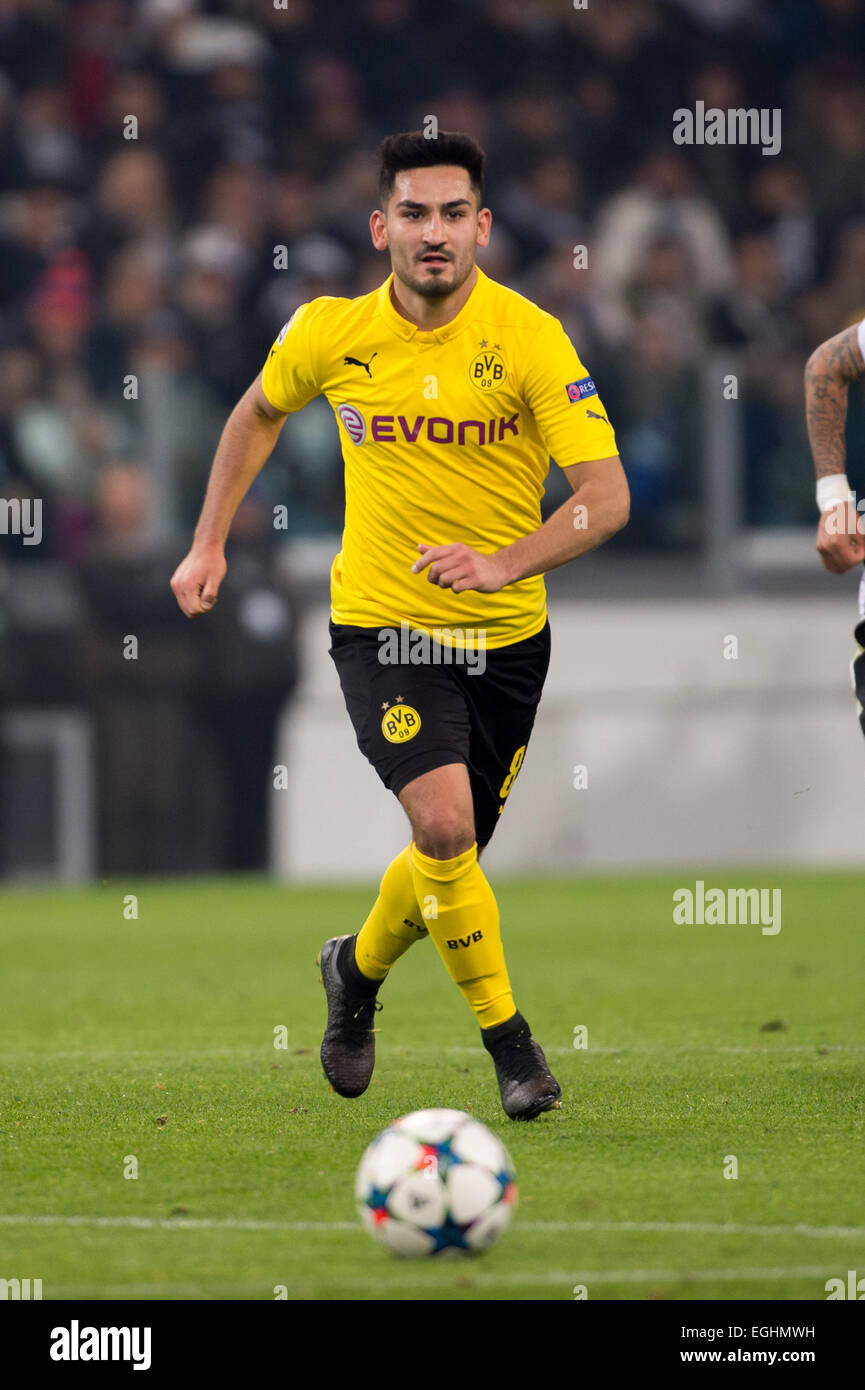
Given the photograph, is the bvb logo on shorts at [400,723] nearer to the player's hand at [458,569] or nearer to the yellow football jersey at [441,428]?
the yellow football jersey at [441,428]

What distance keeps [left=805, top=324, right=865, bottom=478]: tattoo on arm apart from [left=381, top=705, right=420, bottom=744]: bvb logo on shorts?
1.19 meters

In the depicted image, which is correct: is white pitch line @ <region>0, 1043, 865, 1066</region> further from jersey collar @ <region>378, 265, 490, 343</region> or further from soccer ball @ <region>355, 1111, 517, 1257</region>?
soccer ball @ <region>355, 1111, 517, 1257</region>

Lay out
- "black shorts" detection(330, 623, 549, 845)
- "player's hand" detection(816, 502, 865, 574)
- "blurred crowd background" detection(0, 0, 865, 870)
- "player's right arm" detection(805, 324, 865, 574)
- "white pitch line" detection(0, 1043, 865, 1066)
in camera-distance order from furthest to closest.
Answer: "blurred crowd background" detection(0, 0, 865, 870) < "white pitch line" detection(0, 1043, 865, 1066) < "player's right arm" detection(805, 324, 865, 574) < "black shorts" detection(330, 623, 549, 845) < "player's hand" detection(816, 502, 865, 574)

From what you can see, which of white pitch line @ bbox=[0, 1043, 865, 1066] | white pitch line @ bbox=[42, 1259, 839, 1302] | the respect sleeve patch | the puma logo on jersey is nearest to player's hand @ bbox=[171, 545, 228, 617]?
the puma logo on jersey

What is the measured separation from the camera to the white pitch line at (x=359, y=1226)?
4.03 metres

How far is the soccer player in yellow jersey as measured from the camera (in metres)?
5.27

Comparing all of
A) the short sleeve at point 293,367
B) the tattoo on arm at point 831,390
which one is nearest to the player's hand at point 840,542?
the tattoo on arm at point 831,390

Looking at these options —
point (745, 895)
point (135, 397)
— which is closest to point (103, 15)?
point (135, 397)

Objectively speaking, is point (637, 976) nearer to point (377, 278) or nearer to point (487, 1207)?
point (487, 1207)

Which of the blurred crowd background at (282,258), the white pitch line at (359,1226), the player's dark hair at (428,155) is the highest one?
the blurred crowd background at (282,258)

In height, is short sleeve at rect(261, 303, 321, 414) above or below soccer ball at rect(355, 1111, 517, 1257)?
above

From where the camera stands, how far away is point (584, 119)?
1539cm

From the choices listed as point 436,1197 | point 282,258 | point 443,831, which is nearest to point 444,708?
point 443,831

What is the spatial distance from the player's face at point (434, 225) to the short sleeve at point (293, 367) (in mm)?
375
